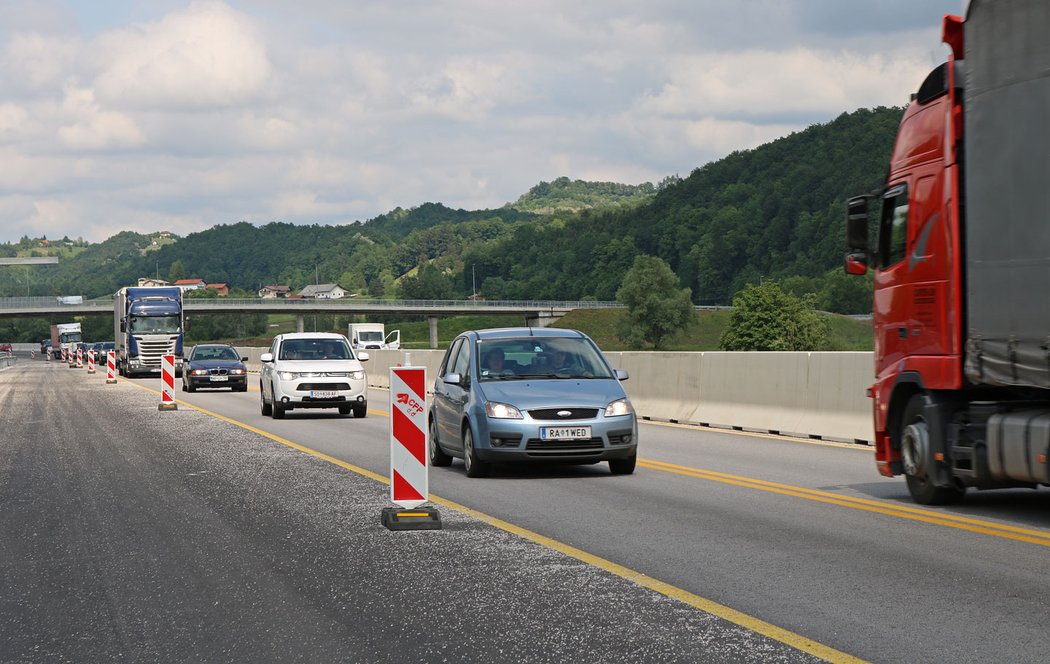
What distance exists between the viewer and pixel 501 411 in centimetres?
1408

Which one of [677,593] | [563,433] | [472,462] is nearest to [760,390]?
[563,433]

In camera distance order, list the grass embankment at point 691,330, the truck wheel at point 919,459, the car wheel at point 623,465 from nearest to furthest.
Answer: the truck wheel at point 919,459
the car wheel at point 623,465
the grass embankment at point 691,330

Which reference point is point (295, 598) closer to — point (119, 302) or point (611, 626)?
point (611, 626)

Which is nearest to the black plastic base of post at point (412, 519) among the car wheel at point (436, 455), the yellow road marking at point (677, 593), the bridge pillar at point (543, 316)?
the yellow road marking at point (677, 593)

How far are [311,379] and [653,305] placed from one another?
4894 inches

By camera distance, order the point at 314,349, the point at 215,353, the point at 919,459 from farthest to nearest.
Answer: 1. the point at 215,353
2. the point at 314,349
3. the point at 919,459

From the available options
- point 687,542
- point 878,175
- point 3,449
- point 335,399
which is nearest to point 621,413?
point 687,542

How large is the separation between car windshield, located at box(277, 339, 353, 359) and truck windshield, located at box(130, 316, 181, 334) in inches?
1257

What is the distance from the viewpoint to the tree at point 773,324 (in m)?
126

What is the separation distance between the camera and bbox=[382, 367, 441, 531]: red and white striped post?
1062cm

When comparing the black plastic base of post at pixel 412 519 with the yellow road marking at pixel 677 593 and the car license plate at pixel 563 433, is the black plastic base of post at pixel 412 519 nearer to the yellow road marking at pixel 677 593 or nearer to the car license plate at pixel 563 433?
the yellow road marking at pixel 677 593

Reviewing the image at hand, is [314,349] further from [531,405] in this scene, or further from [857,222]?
[857,222]

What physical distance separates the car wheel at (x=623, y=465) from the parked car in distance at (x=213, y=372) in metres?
26.6

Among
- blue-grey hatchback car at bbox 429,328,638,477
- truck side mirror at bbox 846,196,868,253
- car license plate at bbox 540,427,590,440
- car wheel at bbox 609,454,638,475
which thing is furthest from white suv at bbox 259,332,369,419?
truck side mirror at bbox 846,196,868,253
